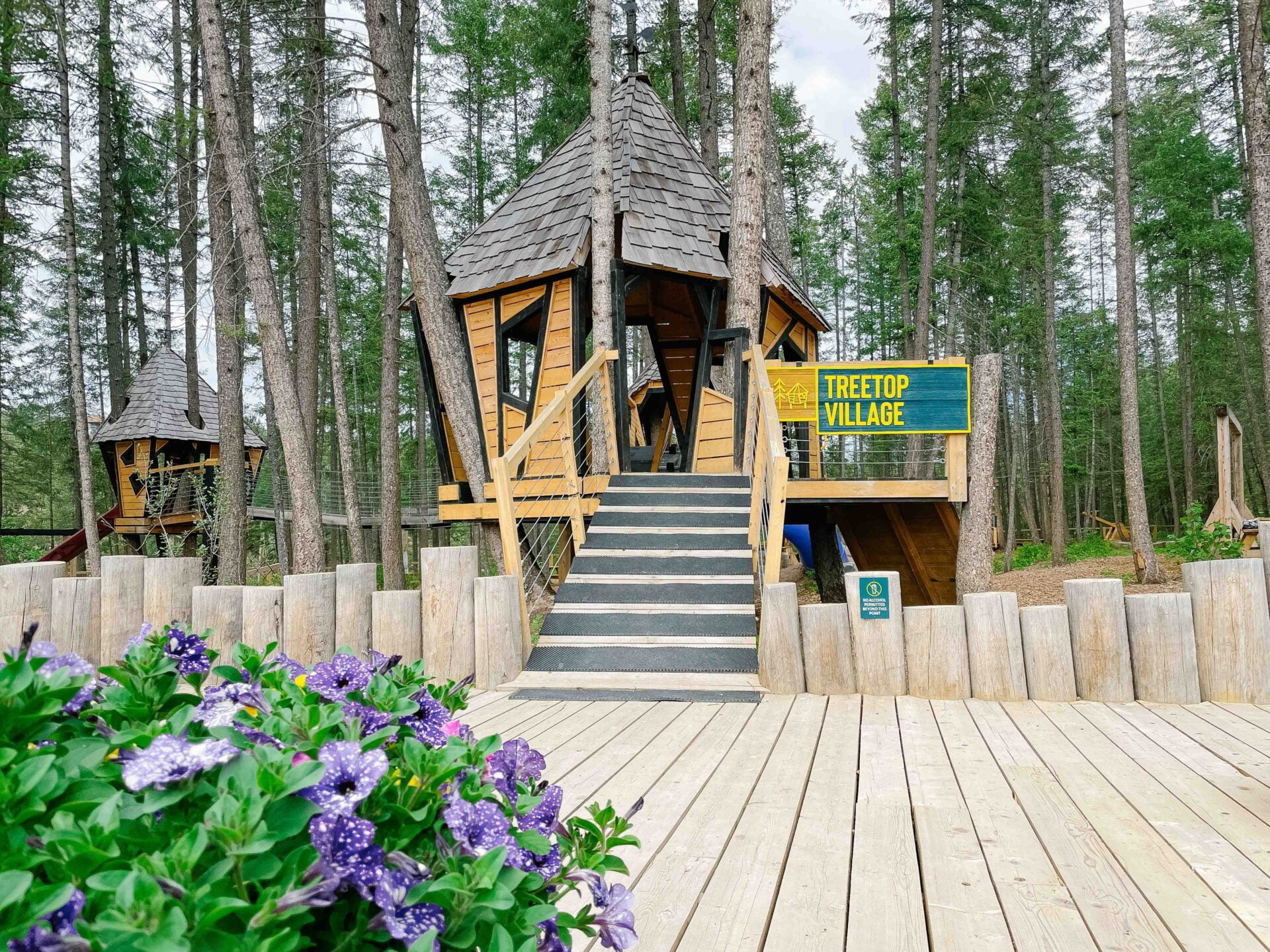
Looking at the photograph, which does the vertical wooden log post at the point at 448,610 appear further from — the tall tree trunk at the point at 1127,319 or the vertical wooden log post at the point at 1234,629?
the tall tree trunk at the point at 1127,319

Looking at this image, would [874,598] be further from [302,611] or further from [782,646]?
[302,611]

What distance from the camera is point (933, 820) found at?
224 cm

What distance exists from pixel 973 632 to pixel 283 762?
3.68 meters

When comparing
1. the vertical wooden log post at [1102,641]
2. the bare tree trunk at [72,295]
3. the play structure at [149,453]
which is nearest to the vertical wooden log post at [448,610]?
the vertical wooden log post at [1102,641]

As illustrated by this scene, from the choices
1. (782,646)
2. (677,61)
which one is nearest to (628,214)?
(782,646)

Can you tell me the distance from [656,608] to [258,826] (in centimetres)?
430

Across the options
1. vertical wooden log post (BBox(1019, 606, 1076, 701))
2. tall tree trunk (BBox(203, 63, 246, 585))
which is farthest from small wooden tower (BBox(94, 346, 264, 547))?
vertical wooden log post (BBox(1019, 606, 1076, 701))

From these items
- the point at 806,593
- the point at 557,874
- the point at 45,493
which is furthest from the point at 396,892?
the point at 45,493

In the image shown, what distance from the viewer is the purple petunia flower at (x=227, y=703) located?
0.83 m

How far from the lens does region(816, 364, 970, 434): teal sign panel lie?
6180 mm

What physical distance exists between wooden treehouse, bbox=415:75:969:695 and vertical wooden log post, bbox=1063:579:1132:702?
150cm

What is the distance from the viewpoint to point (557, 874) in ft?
2.95

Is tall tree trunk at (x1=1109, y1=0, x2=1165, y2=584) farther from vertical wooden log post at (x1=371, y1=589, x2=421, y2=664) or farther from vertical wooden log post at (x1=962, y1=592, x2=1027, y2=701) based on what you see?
vertical wooden log post at (x1=371, y1=589, x2=421, y2=664)

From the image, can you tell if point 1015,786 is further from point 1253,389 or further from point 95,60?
point 1253,389
